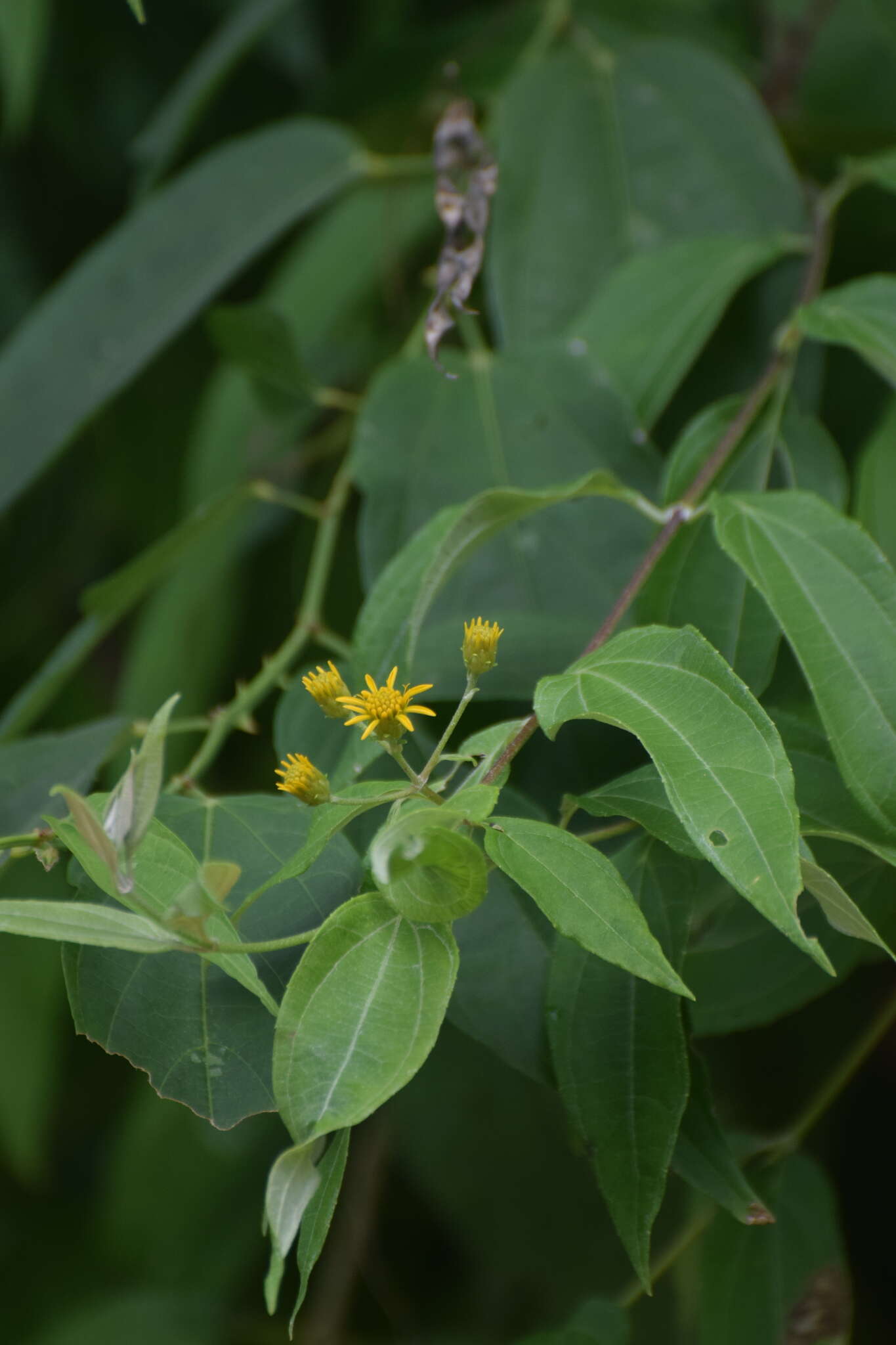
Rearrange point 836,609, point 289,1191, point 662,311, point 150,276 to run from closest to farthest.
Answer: point 289,1191
point 836,609
point 662,311
point 150,276

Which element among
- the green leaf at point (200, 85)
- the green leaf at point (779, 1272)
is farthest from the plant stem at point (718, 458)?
the green leaf at point (200, 85)

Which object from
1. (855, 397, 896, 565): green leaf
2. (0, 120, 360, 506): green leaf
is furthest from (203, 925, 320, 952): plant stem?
(0, 120, 360, 506): green leaf

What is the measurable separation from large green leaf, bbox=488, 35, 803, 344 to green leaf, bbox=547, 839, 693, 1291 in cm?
39

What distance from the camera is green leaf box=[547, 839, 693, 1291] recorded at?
32cm

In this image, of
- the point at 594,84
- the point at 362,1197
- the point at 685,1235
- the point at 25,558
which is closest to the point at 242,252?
the point at 594,84

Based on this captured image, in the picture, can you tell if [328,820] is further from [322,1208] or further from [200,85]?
[200,85]

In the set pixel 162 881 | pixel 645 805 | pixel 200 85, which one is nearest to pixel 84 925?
pixel 162 881

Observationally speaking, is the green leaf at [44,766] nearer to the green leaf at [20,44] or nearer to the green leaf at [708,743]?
the green leaf at [708,743]

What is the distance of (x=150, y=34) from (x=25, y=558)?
0.48 m

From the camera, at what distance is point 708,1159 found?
34 centimetres

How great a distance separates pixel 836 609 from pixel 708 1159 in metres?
0.17

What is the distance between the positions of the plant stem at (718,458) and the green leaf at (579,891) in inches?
0.9

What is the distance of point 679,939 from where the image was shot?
0.33 meters

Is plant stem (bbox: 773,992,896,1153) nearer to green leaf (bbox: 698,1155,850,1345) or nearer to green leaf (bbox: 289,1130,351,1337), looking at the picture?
green leaf (bbox: 698,1155,850,1345)
